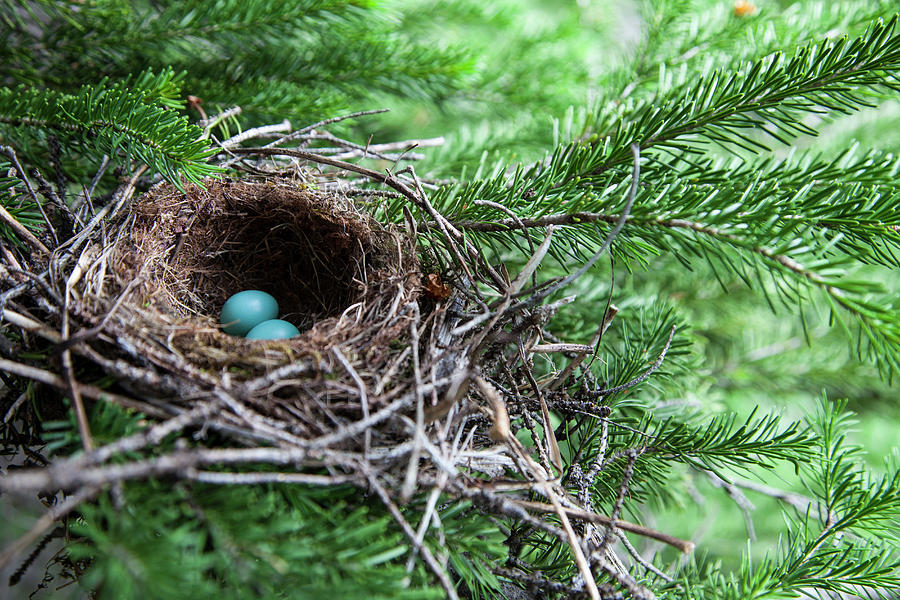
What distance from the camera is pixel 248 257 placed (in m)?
1.18

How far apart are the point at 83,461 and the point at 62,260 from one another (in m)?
0.42

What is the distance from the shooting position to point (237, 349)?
76 cm

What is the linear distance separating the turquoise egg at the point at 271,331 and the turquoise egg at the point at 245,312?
6cm

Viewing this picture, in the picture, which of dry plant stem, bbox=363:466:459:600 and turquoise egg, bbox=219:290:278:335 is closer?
dry plant stem, bbox=363:466:459:600

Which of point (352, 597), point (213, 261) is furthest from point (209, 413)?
point (213, 261)

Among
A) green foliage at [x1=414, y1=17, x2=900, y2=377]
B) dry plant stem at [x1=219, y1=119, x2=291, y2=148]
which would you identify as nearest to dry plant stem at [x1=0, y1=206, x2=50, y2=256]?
dry plant stem at [x1=219, y1=119, x2=291, y2=148]

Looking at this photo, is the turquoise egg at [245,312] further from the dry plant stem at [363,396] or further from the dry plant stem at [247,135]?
the dry plant stem at [363,396]

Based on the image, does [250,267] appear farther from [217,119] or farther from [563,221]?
[563,221]

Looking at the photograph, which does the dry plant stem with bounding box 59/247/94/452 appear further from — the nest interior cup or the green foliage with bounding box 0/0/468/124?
the green foliage with bounding box 0/0/468/124

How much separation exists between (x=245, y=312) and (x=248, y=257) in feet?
0.60

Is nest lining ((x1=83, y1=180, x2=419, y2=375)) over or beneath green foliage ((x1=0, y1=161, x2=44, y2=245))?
beneath

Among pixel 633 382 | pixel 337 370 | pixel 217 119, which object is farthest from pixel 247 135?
pixel 633 382

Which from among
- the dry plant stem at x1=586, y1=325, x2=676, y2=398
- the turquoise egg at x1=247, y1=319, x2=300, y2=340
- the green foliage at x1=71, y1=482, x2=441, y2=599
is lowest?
the turquoise egg at x1=247, y1=319, x2=300, y2=340

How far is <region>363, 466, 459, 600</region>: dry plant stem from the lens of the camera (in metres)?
0.53
